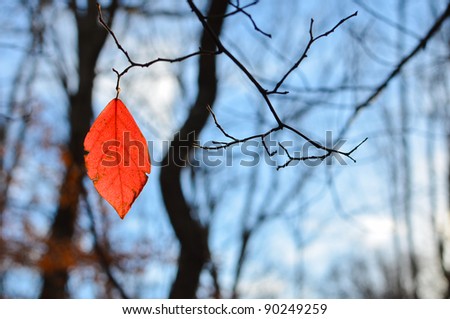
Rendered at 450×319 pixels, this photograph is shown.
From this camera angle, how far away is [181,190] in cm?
235

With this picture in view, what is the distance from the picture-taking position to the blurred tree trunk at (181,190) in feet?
7.23

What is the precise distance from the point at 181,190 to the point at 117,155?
5.09ft

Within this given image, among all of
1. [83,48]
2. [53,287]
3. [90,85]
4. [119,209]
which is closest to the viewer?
[119,209]

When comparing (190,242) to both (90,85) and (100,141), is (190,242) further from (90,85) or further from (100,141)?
(100,141)

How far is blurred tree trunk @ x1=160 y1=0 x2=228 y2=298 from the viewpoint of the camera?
86.8 inches

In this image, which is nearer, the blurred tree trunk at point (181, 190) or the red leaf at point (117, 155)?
the red leaf at point (117, 155)

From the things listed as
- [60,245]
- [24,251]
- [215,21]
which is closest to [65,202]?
[60,245]

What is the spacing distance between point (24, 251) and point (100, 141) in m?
6.37

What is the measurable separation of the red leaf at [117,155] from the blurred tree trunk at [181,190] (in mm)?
1263

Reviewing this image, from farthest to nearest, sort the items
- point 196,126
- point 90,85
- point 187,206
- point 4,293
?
point 4,293 < point 90,85 < point 187,206 < point 196,126

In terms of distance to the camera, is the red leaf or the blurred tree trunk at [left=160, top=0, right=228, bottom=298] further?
the blurred tree trunk at [left=160, top=0, right=228, bottom=298]

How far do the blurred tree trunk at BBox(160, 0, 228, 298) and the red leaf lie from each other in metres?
1.26

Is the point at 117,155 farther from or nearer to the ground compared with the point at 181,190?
farther from the ground

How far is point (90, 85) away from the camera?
264 centimetres
